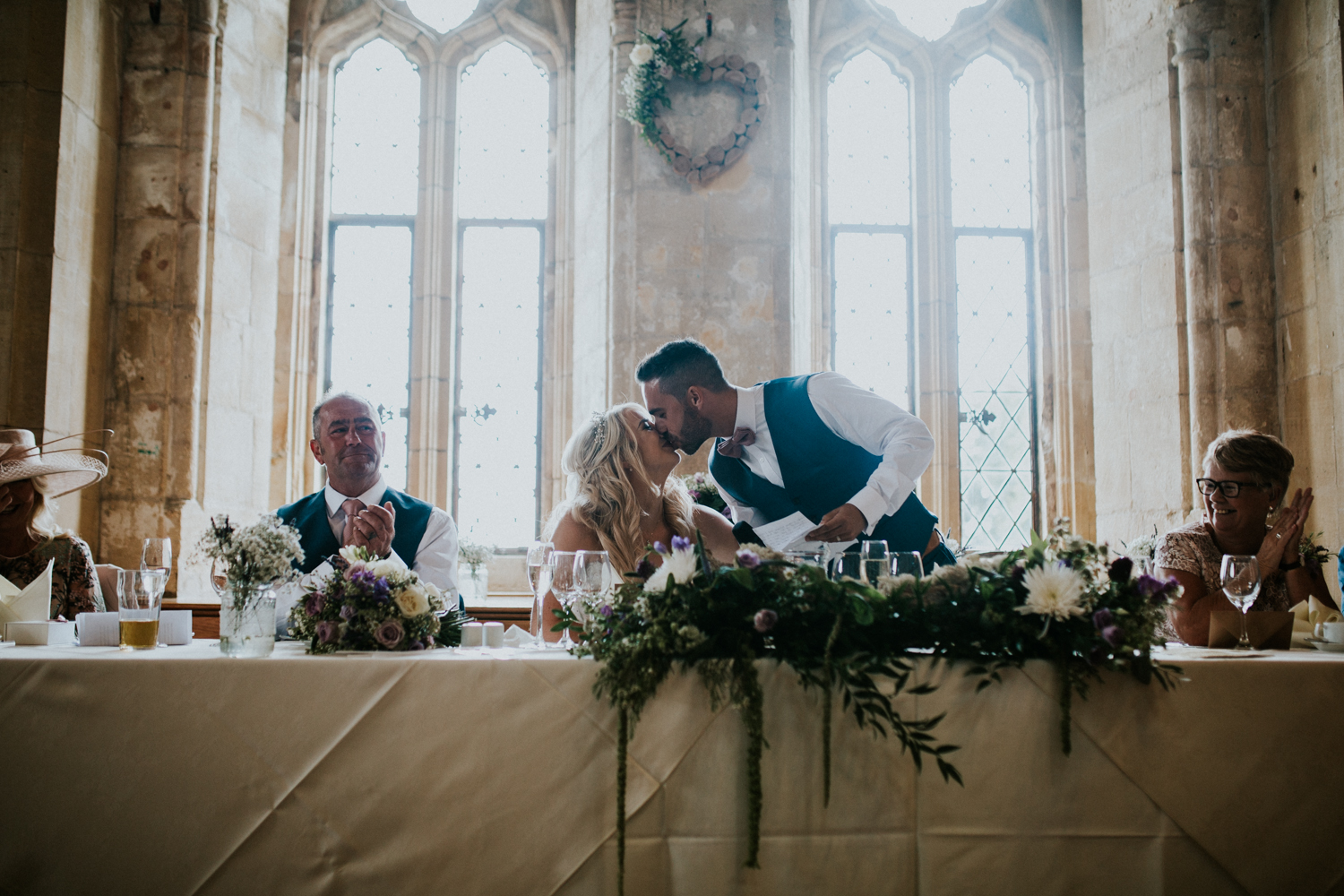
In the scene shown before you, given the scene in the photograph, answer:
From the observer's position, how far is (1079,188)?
6.25 m

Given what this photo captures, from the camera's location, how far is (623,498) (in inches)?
118

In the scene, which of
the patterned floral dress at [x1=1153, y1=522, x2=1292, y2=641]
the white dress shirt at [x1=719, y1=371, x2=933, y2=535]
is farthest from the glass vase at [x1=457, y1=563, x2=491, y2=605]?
the patterned floral dress at [x1=1153, y1=522, x2=1292, y2=641]

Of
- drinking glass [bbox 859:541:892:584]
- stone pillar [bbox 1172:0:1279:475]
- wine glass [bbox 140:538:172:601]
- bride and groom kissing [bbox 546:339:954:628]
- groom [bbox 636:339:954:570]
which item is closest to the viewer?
drinking glass [bbox 859:541:892:584]

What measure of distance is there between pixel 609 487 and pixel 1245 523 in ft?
6.09

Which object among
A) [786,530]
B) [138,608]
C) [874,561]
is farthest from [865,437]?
[138,608]

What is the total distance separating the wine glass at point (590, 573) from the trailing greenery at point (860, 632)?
170mm

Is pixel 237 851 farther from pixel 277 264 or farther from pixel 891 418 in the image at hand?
pixel 277 264

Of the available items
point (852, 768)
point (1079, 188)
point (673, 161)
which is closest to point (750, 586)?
point (852, 768)

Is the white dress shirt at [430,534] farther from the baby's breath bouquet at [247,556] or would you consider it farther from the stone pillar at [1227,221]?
the stone pillar at [1227,221]

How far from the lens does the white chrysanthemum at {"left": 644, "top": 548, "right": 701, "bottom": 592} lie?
165 centimetres

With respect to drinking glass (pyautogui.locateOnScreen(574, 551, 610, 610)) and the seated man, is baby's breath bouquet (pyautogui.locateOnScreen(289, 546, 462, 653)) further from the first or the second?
the seated man

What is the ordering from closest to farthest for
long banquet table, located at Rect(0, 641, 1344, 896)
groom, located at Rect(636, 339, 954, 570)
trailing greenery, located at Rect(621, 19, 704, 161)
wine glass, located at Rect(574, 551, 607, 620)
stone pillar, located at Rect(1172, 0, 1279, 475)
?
long banquet table, located at Rect(0, 641, 1344, 896) < wine glass, located at Rect(574, 551, 607, 620) < groom, located at Rect(636, 339, 954, 570) < stone pillar, located at Rect(1172, 0, 1279, 475) < trailing greenery, located at Rect(621, 19, 704, 161)

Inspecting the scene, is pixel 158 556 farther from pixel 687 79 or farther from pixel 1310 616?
pixel 687 79

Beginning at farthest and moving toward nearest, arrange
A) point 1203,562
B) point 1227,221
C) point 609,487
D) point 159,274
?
point 159,274 < point 1227,221 < point 609,487 < point 1203,562
